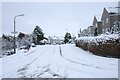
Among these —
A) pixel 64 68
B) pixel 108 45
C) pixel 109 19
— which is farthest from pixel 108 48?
pixel 109 19

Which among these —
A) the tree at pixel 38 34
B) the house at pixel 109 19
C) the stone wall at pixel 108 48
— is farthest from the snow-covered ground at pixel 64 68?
the tree at pixel 38 34

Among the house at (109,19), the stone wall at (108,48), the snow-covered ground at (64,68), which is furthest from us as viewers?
the house at (109,19)

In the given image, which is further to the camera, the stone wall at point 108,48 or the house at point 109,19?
the house at point 109,19

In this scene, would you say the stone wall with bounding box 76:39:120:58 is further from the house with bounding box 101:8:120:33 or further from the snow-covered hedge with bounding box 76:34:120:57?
the house with bounding box 101:8:120:33

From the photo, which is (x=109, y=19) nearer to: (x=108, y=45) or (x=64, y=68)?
(x=108, y=45)

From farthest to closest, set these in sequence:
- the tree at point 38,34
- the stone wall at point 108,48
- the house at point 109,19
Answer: the tree at point 38,34 → the house at point 109,19 → the stone wall at point 108,48

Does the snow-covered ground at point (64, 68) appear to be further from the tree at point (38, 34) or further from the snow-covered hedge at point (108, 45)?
the tree at point (38, 34)

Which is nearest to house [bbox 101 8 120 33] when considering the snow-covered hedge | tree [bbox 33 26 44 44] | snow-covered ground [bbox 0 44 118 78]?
the snow-covered hedge

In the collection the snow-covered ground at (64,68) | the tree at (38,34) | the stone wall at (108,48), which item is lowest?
the snow-covered ground at (64,68)

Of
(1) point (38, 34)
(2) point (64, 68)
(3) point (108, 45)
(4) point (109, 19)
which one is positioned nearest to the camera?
(2) point (64, 68)

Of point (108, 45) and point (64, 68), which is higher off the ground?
point (108, 45)

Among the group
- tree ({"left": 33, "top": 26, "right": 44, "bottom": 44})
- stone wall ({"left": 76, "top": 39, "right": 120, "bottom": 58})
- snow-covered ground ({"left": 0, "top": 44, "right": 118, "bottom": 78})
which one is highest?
tree ({"left": 33, "top": 26, "right": 44, "bottom": 44})

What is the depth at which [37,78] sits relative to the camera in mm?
11039

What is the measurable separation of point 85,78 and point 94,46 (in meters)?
15.1
